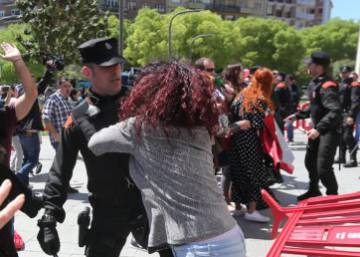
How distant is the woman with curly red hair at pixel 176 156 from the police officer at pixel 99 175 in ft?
1.24

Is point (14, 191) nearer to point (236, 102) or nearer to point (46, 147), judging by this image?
point (236, 102)

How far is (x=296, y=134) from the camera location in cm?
1433

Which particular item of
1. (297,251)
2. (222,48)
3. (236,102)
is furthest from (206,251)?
(222,48)

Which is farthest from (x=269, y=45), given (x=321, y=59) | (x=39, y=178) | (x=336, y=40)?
(x=321, y=59)

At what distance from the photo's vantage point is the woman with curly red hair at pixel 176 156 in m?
1.84

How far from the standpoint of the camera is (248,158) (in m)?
4.98

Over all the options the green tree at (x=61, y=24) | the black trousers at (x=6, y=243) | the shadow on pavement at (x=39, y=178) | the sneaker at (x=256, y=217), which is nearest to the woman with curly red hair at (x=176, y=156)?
the black trousers at (x=6, y=243)

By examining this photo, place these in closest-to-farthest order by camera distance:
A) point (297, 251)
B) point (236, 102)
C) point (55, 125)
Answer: point (297, 251), point (236, 102), point (55, 125)

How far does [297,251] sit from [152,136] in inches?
49.1

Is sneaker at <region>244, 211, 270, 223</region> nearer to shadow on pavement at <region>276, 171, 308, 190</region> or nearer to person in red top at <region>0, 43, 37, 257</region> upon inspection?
shadow on pavement at <region>276, 171, 308, 190</region>

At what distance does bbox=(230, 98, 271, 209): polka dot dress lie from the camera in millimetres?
4934

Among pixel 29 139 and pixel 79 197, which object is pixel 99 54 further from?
pixel 29 139

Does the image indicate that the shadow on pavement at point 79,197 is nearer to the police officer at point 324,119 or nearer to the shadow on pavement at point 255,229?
the shadow on pavement at point 255,229

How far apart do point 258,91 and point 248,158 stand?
0.71m
